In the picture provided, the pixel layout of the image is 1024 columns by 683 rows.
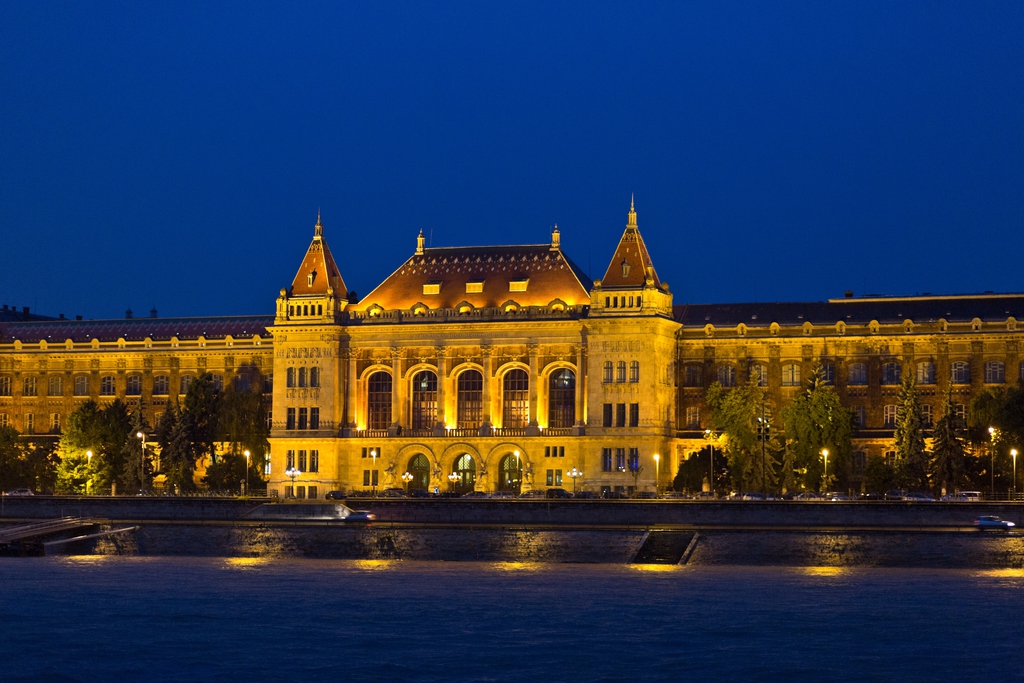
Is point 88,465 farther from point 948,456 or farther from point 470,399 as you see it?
point 948,456

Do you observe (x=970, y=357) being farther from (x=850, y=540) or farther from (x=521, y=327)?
(x=850, y=540)

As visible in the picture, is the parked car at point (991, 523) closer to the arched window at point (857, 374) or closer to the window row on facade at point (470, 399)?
the arched window at point (857, 374)

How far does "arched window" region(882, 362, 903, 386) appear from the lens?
121m

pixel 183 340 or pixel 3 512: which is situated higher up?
pixel 183 340

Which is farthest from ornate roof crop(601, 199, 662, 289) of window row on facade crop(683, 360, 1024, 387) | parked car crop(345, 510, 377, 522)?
parked car crop(345, 510, 377, 522)

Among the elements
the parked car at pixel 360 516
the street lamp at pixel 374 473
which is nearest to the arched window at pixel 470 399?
the street lamp at pixel 374 473

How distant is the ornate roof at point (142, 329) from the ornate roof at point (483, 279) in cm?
1566

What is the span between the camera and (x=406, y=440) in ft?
405

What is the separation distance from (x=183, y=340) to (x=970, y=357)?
190 feet

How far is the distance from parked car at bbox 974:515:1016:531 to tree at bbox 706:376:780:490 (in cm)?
2399

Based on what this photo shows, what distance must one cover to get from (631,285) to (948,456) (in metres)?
24.4

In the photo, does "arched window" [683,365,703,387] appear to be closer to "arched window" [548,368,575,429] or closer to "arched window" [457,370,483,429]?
"arched window" [548,368,575,429]

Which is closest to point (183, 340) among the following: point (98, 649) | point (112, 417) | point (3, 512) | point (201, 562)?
point (112, 417)

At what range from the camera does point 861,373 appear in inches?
4796
